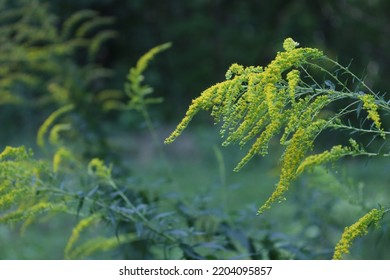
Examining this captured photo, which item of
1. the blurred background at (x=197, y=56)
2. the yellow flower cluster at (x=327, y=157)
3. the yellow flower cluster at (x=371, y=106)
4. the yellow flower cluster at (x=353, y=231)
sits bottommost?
the yellow flower cluster at (x=353, y=231)

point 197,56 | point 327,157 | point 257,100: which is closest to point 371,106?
point 327,157

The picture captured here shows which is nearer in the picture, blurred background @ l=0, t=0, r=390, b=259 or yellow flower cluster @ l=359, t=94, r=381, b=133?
yellow flower cluster @ l=359, t=94, r=381, b=133

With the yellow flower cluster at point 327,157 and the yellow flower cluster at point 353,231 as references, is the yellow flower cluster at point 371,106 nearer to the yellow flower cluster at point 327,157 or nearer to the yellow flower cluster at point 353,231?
the yellow flower cluster at point 327,157

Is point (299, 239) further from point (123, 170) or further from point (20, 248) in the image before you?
point (20, 248)

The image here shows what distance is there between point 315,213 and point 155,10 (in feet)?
26.7

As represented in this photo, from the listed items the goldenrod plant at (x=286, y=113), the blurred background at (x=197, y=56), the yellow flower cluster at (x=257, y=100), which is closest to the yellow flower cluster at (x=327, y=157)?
the goldenrod plant at (x=286, y=113)

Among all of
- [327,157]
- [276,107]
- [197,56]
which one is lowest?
[327,157]

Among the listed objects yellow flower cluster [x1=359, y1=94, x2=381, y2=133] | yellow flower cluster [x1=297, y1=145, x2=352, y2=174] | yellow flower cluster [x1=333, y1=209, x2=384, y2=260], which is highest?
yellow flower cluster [x1=359, y1=94, x2=381, y2=133]

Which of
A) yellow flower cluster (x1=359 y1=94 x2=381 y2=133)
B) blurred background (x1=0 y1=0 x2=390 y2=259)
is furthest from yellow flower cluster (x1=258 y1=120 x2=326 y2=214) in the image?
blurred background (x1=0 y1=0 x2=390 y2=259)

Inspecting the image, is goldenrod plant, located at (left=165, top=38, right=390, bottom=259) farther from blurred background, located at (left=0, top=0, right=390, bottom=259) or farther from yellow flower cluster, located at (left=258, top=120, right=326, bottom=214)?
blurred background, located at (left=0, top=0, right=390, bottom=259)

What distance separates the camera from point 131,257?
3562 mm

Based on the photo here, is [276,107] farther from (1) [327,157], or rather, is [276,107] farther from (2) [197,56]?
(2) [197,56]

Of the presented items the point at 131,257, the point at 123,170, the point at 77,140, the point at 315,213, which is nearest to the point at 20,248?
the point at 77,140

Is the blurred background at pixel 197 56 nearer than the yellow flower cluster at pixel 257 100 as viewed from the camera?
No
